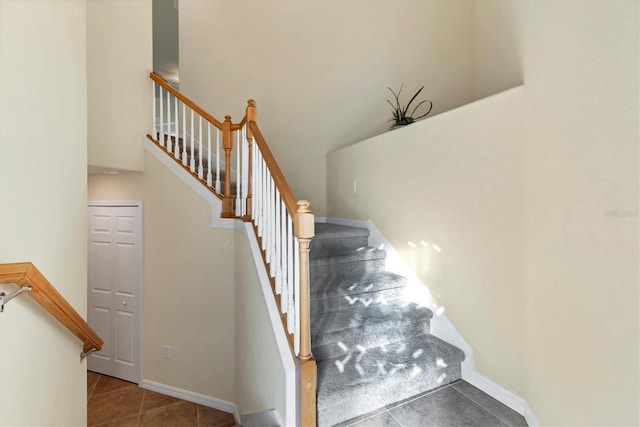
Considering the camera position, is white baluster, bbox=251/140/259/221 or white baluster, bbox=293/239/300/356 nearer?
white baluster, bbox=293/239/300/356

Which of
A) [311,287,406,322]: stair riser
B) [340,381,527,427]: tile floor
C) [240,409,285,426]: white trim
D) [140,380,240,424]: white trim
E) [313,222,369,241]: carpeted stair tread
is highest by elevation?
[313,222,369,241]: carpeted stair tread

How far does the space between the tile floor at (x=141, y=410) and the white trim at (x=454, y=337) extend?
205cm

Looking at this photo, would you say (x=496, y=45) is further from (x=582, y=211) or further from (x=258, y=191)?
(x=258, y=191)

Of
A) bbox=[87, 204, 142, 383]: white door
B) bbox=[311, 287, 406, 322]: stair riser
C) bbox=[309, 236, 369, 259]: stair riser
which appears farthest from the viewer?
bbox=[87, 204, 142, 383]: white door

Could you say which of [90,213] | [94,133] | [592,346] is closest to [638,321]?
[592,346]

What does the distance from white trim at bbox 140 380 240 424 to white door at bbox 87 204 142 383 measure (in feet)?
0.76

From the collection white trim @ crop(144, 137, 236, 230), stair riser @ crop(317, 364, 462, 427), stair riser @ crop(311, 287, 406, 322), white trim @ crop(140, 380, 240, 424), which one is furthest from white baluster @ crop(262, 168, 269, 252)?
white trim @ crop(140, 380, 240, 424)

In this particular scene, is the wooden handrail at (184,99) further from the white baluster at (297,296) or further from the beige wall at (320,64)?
the white baluster at (297,296)

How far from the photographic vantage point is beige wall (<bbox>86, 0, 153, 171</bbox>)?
2.86 meters

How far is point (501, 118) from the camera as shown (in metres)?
1.73

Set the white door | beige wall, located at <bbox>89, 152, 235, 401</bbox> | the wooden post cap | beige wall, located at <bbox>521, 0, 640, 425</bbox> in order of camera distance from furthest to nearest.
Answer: the white door, beige wall, located at <bbox>89, 152, 235, 401</bbox>, the wooden post cap, beige wall, located at <bbox>521, 0, 640, 425</bbox>

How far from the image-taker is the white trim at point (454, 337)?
1651 mm

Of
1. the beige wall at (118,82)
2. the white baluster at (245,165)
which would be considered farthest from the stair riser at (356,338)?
the beige wall at (118,82)

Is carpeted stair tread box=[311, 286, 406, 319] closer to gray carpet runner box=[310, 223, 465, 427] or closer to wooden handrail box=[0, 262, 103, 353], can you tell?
gray carpet runner box=[310, 223, 465, 427]
